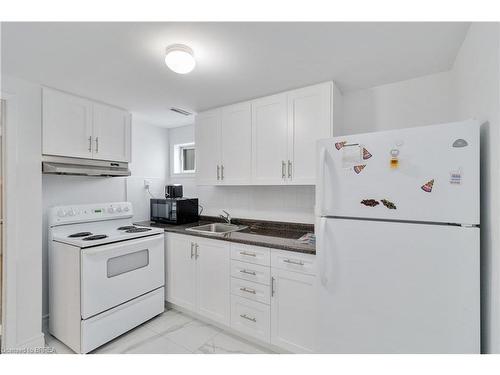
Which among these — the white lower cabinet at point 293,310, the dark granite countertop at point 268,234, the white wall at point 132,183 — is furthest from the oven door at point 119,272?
the white lower cabinet at point 293,310

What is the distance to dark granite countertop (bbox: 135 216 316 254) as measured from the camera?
1.85 m

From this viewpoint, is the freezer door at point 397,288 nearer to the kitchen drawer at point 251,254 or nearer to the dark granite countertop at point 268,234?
the dark granite countertop at point 268,234

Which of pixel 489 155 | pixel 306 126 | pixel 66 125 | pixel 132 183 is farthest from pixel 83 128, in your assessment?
pixel 489 155

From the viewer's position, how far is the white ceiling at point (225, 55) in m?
1.34

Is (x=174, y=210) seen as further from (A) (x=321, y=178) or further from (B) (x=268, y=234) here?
(A) (x=321, y=178)

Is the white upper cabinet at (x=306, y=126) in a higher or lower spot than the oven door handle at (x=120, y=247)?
higher

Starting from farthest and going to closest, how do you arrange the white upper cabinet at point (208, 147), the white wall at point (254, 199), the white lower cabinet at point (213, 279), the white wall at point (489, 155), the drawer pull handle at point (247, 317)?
the white upper cabinet at point (208, 147)
the white wall at point (254, 199)
the white lower cabinet at point (213, 279)
the drawer pull handle at point (247, 317)
the white wall at point (489, 155)

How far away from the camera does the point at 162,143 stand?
3498 mm

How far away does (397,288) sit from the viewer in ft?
4.07

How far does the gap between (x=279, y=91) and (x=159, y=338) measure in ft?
8.05

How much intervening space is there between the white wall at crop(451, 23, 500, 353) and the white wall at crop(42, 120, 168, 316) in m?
3.23

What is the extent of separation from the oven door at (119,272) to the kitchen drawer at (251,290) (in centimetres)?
88

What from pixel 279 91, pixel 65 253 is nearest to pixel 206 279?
pixel 65 253

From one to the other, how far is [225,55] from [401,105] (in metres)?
1.54
